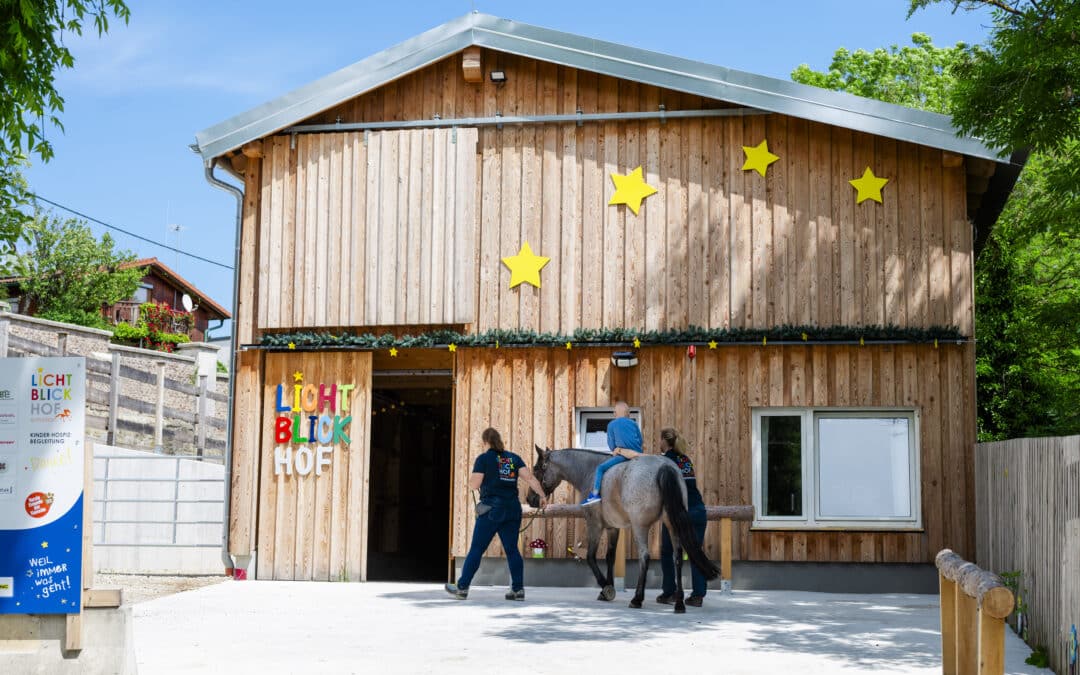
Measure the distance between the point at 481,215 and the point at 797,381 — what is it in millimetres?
4317

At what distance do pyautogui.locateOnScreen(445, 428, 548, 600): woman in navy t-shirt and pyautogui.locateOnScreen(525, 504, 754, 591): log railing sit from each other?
979 millimetres

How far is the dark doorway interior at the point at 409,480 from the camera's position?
66.4 ft

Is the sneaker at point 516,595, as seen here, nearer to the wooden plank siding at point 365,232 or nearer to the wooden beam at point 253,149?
the wooden plank siding at point 365,232

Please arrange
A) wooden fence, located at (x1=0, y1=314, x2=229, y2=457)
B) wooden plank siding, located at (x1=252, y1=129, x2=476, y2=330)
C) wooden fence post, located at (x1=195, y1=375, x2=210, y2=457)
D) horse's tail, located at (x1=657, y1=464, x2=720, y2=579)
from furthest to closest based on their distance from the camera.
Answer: wooden fence post, located at (x1=195, y1=375, x2=210, y2=457)
wooden fence, located at (x1=0, y1=314, x2=229, y2=457)
wooden plank siding, located at (x1=252, y1=129, x2=476, y2=330)
horse's tail, located at (x1=657, y1=464, x2=720, y2=579)

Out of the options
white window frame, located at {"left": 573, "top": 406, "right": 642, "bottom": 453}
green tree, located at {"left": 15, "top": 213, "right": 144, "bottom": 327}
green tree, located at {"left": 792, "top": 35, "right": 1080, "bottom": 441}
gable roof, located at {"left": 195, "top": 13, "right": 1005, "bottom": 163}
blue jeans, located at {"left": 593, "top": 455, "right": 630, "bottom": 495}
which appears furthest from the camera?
green tree, located at {"left": 15, "top": 213, "right": 144, "bottom": 327}

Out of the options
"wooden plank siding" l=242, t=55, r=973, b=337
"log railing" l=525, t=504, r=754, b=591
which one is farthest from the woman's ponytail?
"wooden plank siding" l=242, t=55, r=973, b=337

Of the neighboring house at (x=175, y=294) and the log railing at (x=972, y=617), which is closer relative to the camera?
the log railing at (x=972, y=617)

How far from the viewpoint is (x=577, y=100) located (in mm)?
15594

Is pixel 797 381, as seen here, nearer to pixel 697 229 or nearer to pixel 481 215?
pixel 697 229

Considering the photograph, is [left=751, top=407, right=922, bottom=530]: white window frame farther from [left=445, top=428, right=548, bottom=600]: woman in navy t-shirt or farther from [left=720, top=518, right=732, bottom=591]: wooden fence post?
[left=445, top=428, right=548, bottom=600]: woman in navy t-shirt

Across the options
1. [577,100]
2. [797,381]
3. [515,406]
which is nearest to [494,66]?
[577,100]

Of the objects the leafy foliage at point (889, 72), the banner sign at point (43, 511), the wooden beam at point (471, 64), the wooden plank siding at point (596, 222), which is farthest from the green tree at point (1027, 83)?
the leafy foliage at point (889, 72)

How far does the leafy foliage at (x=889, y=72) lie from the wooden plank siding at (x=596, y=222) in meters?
17.9

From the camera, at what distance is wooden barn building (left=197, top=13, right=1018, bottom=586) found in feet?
48.1
